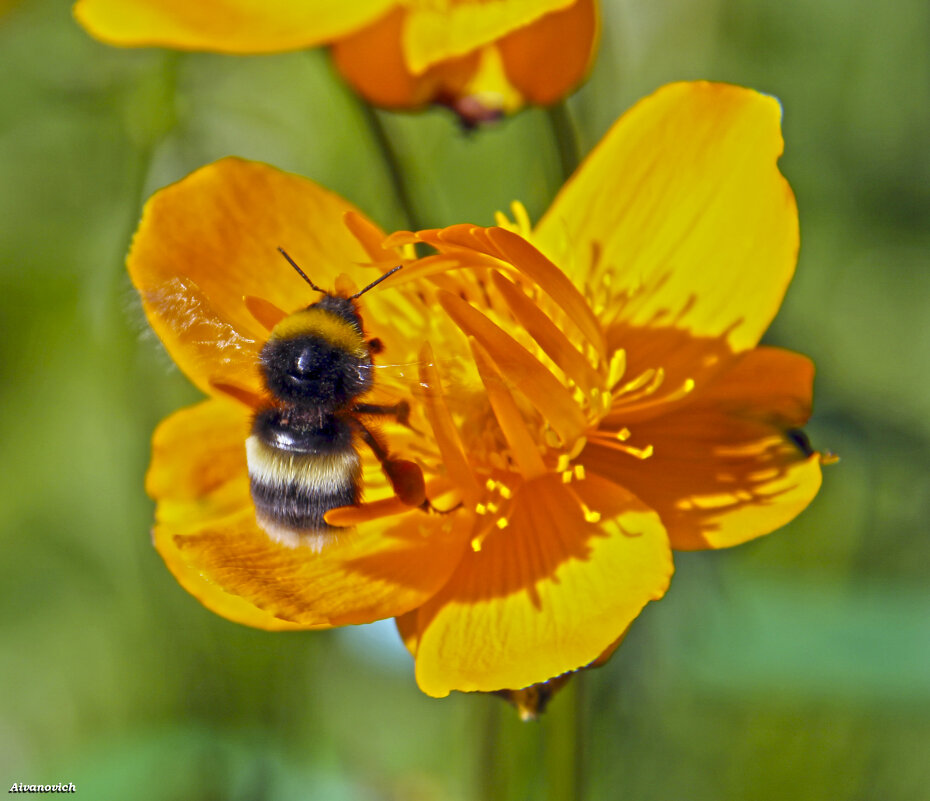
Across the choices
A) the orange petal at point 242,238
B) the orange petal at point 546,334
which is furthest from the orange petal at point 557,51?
the orange petal at point 546,334

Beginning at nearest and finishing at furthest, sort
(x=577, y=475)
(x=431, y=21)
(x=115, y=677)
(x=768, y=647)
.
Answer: (x=577, y=475) → (x=768, y=647) → (x=431, y=21) → (x=115, y=677)

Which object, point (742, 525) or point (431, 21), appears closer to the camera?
point (742, 525)

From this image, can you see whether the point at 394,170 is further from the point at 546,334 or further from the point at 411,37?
the point at 546,334

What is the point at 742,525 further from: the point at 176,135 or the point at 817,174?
the point at 176,135

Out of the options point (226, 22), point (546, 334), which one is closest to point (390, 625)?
point (546, 334)

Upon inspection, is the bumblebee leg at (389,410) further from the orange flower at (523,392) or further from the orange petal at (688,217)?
the orange petal at (688,217)

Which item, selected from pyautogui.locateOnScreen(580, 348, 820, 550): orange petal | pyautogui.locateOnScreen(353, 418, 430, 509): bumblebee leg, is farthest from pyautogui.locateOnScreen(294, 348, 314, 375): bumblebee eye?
pyautogui.locateOnScreen(580, 348, 820, 550): orange petal

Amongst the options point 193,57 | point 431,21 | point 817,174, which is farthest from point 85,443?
point 817,174
